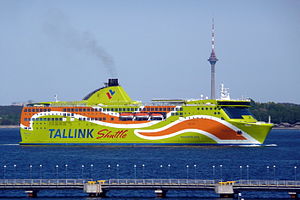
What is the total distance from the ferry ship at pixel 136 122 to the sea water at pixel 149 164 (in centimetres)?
176

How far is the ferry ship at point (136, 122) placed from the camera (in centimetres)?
12150

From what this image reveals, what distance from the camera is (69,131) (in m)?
132

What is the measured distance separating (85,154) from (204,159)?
1987cm

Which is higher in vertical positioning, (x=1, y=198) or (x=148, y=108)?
(x=148, y=108)

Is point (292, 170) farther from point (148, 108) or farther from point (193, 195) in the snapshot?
point (148, 108)

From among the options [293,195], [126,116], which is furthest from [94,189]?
[126,116]

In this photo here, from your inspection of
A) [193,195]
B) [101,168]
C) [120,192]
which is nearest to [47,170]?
[101,168]

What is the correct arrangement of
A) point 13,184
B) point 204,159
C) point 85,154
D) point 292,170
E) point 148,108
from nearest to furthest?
point 13,184 < point 292,170 < point 204,159 < point 85,154 < point 148,108

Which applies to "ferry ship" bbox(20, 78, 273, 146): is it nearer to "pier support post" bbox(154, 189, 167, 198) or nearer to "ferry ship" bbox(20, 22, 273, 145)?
"ferry ship" bbox(20, 22, 273, 145)

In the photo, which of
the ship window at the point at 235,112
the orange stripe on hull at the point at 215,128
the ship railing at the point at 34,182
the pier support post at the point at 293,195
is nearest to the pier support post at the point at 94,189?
the ship railing at the point at 34,182

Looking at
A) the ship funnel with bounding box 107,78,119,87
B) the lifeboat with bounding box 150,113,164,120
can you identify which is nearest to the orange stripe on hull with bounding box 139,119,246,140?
the lifeboat with bounding box 150,113,164,120

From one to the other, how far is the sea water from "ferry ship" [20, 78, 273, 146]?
176 cm

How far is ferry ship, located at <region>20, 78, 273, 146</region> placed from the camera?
399 ft

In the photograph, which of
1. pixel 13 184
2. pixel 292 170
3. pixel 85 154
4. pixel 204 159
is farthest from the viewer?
pixel 85 154
